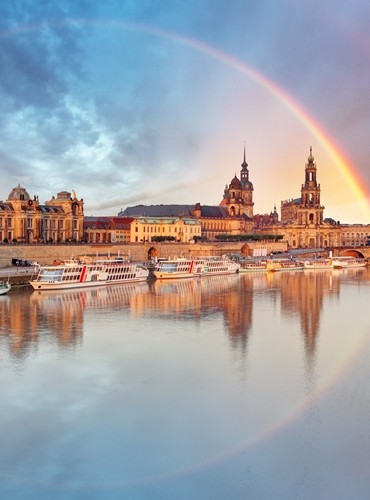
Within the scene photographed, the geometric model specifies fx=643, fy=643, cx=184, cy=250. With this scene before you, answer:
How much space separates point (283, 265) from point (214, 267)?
12.7 meters

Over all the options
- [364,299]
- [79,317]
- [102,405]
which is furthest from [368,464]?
[364,299]

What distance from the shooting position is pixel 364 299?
38.8m

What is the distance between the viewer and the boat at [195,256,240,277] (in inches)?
2255

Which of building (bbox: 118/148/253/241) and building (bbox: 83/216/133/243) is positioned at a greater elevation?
building (bbox: 118/148/253/241)

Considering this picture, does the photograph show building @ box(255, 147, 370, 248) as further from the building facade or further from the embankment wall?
the embankment wall

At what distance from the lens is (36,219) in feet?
205

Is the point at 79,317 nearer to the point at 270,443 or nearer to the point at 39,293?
the point at 39,293

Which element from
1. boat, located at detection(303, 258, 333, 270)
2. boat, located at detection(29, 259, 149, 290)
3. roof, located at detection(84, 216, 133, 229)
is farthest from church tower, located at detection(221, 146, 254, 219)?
boat, located at detection(29, 259, 149, 290)

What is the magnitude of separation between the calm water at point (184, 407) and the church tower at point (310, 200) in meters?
75.7

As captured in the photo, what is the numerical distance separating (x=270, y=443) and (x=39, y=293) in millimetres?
28243

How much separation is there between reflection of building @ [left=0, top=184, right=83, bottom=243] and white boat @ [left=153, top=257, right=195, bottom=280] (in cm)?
1382

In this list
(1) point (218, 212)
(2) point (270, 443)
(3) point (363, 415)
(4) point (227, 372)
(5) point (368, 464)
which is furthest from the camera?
(1) point (218, 212)

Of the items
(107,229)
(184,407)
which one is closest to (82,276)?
(184,407)

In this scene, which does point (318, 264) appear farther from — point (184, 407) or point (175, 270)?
point (184, 407)
